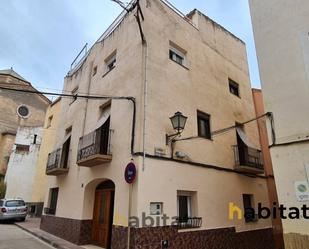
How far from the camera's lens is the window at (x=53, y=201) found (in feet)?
40.6

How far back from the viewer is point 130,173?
6.90 metres

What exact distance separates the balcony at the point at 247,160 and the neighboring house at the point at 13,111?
25421mm

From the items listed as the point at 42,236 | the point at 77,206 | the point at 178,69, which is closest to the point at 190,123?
the point at 178,69

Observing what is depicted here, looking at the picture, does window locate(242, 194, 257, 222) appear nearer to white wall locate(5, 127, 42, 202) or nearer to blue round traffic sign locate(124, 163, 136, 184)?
blue round traffic sign locate(124, 163, 136, 184)

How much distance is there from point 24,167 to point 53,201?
41.1 feet

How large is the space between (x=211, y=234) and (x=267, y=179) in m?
5.56

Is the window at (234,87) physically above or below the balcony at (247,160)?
above

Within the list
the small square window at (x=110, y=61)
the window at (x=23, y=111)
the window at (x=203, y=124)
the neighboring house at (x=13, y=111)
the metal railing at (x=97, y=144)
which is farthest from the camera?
the window at (x=23, y=111)

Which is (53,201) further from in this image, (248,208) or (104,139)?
(248,208)

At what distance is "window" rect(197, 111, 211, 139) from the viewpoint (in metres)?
9.99

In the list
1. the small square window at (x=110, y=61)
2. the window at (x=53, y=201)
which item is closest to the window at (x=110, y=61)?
the small square window at (x=110, y=61)

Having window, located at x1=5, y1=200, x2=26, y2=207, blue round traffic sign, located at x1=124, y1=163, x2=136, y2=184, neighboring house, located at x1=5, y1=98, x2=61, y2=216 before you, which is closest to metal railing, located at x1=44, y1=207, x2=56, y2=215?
window, located at x1=5, y1=200, x2=26, y2=207

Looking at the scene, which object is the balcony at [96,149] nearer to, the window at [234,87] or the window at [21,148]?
the window at [234,87]

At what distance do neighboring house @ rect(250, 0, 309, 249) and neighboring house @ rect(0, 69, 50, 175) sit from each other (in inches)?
1091
